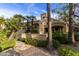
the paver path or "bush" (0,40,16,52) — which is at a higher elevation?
"bush" (0,40,16,52)

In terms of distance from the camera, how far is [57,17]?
3348 millimetres

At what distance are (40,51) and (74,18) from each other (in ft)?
2.65

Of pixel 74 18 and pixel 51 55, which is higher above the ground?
pixel 74 18

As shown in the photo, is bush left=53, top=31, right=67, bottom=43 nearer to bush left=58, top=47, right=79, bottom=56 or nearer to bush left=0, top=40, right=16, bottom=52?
bush left=58, top=47, right=79, bottom=56

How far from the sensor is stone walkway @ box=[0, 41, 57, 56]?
10.8 feet

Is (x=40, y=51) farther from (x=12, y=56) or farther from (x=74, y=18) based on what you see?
(x=74, y=18)

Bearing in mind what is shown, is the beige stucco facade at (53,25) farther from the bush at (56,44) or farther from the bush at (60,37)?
the bush at (56,44)

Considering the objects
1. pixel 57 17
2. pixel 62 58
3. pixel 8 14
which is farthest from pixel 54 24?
pixel 8 14

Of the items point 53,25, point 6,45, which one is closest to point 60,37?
point 53,25

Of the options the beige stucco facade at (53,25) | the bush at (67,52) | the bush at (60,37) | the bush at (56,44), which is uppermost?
the beige stucco facade at (53,25)

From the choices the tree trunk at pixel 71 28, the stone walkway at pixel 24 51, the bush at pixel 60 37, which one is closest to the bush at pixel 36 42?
the stone walkway at pixel 24 51

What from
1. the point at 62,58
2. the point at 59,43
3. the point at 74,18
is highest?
the point at 74,18

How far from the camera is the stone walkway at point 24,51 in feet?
10.8

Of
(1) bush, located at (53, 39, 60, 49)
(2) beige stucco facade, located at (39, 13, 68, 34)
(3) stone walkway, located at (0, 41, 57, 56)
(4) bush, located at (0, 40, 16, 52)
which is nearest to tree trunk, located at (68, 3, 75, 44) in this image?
(2) beige stucco facade, located at (39, 13, 68, 34)
